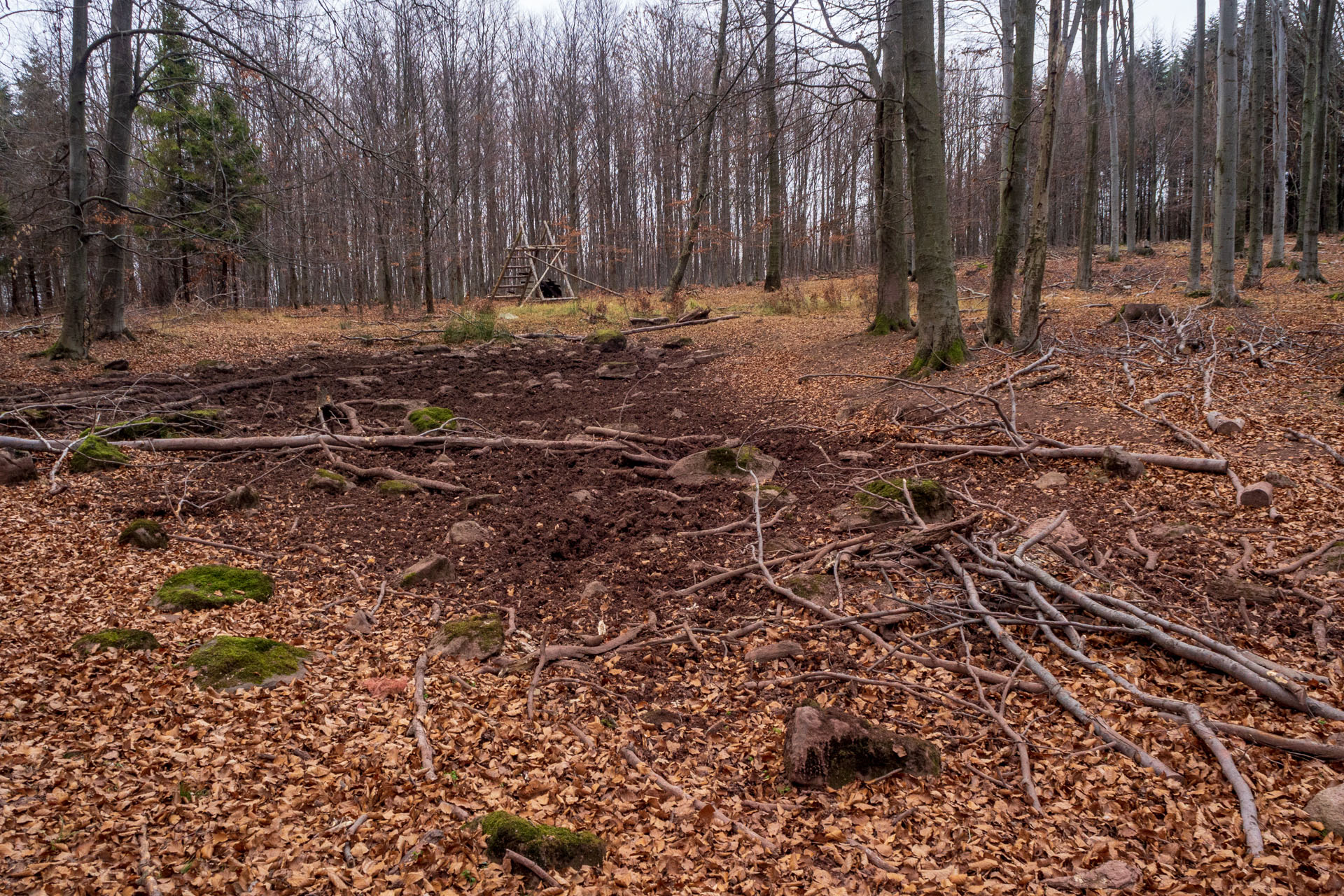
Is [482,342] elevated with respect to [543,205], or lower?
lower

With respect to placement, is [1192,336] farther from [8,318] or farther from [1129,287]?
[8,318]

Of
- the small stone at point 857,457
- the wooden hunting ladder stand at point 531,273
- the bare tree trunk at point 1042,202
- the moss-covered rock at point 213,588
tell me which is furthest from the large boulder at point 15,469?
the wooden hunting ladder stand at point 531,273

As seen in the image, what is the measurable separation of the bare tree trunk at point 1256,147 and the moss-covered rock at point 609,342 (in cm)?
1195

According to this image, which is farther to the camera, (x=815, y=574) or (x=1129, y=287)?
(x=1129, y=287)

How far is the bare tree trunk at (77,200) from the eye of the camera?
10836mm

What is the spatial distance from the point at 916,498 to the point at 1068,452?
1690 mm

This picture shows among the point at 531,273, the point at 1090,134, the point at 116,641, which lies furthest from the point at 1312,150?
the point at 116,641

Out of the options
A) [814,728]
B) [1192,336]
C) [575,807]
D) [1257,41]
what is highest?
[1257,41]

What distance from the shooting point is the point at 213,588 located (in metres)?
4.73

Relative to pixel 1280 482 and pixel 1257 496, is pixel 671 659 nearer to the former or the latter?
pixel 1257 496

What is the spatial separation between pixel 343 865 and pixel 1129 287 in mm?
19644

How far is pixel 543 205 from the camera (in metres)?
34.3

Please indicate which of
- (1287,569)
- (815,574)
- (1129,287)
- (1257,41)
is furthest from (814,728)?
(1257,41)

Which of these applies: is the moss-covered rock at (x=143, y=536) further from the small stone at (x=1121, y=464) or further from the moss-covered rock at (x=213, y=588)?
the small stone at (x=1121, y=464)
